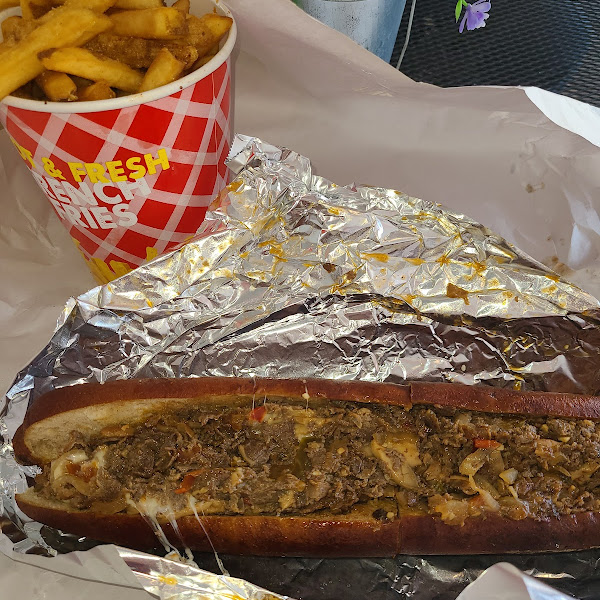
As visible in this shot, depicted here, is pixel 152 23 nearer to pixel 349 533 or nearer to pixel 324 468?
pixel 324 468

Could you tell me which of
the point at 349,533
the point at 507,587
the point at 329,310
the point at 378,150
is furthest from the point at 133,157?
the point at 507,587

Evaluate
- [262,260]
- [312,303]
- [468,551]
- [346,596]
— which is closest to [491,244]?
[312,303]

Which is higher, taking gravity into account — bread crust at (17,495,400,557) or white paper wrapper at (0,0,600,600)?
white paper wrapper at (0,0,600,600)

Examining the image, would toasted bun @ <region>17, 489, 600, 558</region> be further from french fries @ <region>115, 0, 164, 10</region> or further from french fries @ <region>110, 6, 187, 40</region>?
french fries @ <region>115, 0, 164, 10</region>

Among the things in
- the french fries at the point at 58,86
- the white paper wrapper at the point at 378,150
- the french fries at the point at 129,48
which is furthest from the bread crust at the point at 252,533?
the french fries at the point at 129,48

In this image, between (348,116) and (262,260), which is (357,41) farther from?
(262,260)

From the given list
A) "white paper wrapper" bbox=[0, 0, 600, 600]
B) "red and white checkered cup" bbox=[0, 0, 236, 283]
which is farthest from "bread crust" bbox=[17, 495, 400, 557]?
"red and white checkered cup" bbox=[0, 0, 236, 283]

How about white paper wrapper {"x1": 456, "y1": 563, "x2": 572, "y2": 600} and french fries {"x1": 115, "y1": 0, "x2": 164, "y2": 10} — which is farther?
french fries {"x1": 115, "y1": 0, "x2": 164, "y2": 10}
